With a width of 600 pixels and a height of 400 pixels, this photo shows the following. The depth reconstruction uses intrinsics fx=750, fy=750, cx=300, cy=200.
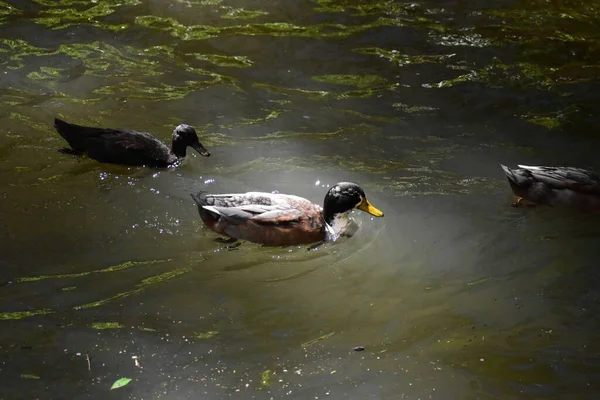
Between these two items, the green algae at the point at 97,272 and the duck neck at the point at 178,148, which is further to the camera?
the duck neck at the point at 178,148

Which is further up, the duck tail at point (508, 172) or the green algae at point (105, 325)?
the duck tail at point (508, 172)

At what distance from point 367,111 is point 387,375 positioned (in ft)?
15.9

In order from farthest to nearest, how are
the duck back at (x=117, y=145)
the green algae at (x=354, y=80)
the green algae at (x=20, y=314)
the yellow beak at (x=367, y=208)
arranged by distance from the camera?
the green algae at (x=354, y=80), the duck back at (x=117, y=145), the yellow beak at (x=367, y=208), the green algae at (x=20, y=314)

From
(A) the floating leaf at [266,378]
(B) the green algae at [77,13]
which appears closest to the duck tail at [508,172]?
(A) the floating leaf at [266,378]

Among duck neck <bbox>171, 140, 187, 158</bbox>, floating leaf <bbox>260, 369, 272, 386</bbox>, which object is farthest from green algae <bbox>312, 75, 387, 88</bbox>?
floating leaf <bbox>260, 369, 272, 386</bbox>

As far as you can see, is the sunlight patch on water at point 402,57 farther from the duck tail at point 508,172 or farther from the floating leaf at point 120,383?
the floating leaf at point 120,383

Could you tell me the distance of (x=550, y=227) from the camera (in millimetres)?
6914

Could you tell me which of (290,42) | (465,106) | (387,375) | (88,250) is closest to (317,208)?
(88,250)

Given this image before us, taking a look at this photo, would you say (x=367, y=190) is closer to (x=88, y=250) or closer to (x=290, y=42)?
(x=88, y=250)

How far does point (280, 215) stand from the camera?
21.9 ft

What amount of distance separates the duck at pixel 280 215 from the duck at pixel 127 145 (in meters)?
1.17

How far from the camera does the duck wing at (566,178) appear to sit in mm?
7088

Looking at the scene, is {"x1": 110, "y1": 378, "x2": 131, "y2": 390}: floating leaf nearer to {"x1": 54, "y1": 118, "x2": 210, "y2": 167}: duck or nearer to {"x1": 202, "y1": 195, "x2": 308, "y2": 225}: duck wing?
{"x1": 202, "y1": 195, "x2": 308, "y2": 225}: duck wing

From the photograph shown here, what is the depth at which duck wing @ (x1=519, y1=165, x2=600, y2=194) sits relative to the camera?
7088 millimetres
